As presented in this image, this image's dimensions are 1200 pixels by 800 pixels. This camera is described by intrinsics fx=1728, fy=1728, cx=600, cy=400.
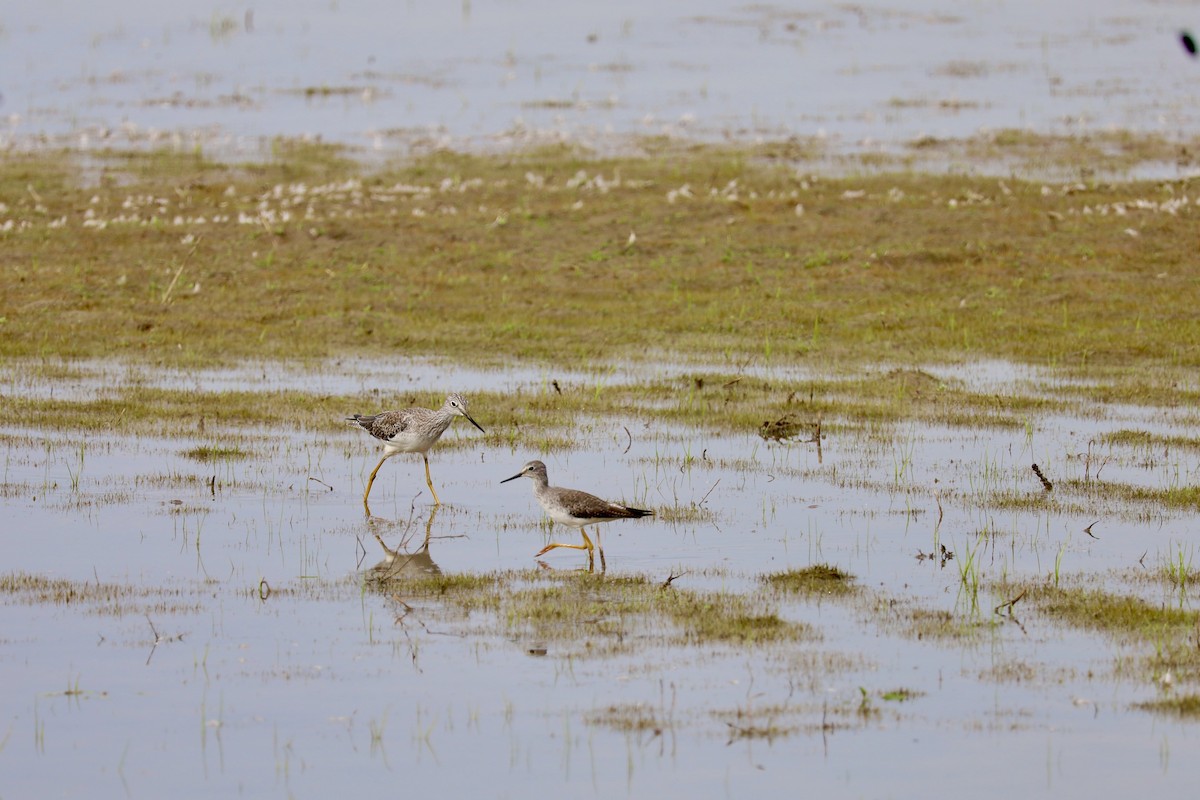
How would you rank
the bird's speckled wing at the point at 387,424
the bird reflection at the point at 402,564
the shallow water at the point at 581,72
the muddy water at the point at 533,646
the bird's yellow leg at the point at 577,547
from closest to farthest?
the muddy water at the point at 533,646 < the bird reflection at the point at 402,564 < the bird's yellow leg at the point at 577,547 < the bird's speckled wing at the point at 387,424 < the shallow water at the point at 581,72

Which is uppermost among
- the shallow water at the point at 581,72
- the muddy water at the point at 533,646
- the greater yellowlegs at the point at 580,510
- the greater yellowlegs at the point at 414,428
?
the shallow water at the point at 581,72

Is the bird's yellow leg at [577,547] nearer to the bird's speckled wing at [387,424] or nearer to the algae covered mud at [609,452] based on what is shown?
the algae covered mud at [609,452]

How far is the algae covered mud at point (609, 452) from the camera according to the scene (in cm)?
962

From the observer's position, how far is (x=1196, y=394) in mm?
19766

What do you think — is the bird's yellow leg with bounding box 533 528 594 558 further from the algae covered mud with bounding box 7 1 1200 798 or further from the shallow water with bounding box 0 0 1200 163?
the shallow water with bounding box 0 0 1200 163

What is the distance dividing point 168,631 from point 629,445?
22.3 feet

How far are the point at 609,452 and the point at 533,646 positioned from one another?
246 inches

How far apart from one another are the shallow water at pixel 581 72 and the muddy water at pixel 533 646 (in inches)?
936

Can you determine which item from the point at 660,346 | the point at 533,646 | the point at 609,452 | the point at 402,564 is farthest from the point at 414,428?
the point at 660,346

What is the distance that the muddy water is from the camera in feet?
30.0

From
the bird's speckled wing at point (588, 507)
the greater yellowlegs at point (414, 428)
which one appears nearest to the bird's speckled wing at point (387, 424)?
the greater yellowlegs at point (414, 428)

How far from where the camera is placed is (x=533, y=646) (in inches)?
430

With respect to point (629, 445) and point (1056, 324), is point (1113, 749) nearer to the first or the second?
point (629, 445)

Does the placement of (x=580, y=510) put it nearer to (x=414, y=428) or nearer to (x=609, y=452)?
(x=414, y=428)
